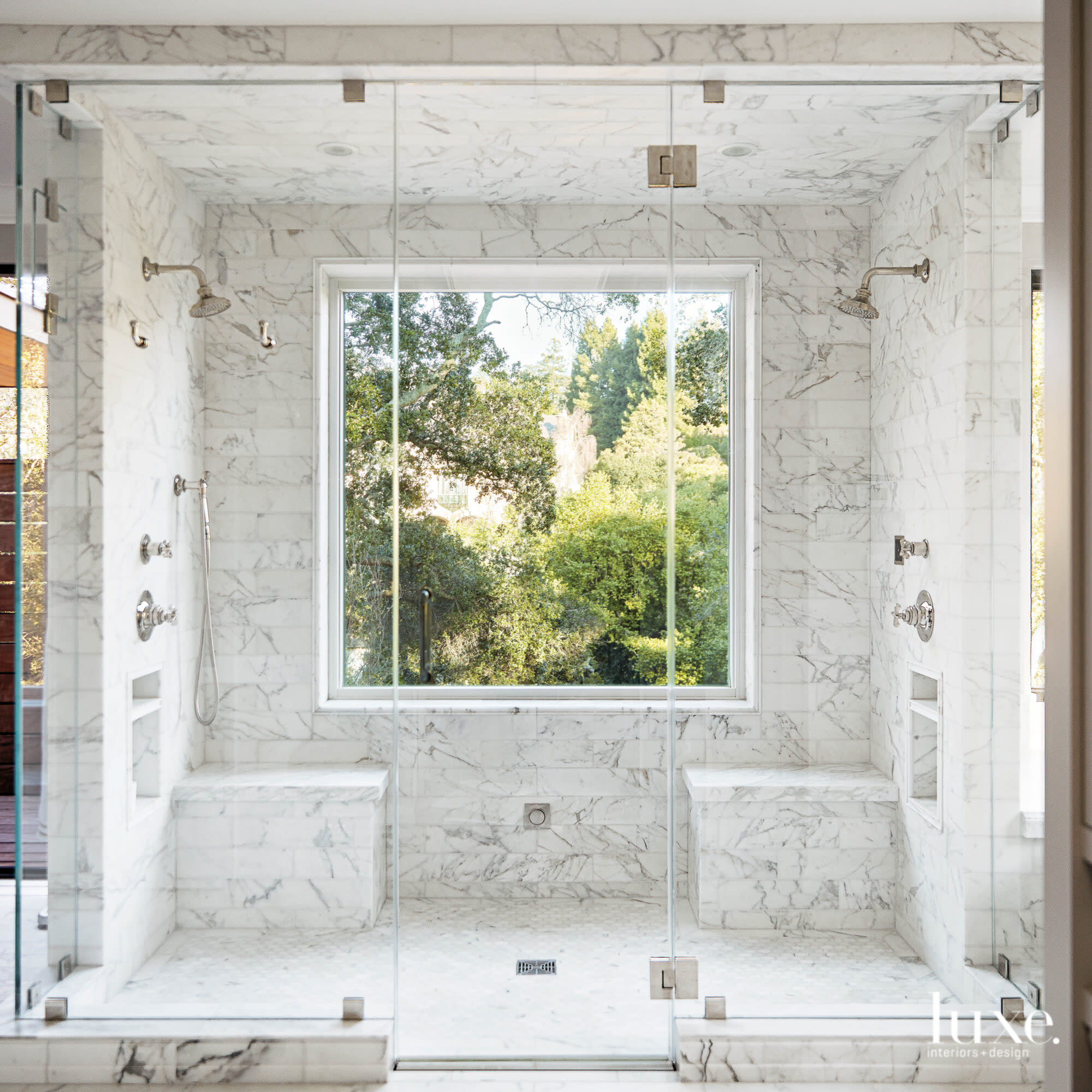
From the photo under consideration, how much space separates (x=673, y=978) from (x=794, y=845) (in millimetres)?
491

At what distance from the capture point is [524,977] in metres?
2.38

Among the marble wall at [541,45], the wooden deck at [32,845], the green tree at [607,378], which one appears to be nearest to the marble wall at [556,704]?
the green tree at [607,378]

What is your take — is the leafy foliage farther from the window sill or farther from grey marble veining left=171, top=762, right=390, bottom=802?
grey marble veining left=171, top=762, right=390, bottom=802

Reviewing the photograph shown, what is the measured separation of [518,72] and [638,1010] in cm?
255

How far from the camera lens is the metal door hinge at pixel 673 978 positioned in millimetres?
2355

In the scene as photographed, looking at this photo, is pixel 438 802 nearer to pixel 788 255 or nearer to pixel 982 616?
pixel 982 616

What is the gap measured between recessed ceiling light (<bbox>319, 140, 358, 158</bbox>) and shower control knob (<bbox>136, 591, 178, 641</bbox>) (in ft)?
4.35

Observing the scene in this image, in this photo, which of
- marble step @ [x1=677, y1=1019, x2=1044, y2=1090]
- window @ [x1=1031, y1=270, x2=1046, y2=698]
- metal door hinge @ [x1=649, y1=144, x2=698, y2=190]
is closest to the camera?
marble step @ [x1=677, y1=1019, x2=1044, y2=1090]

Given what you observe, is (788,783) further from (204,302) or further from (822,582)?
(204,302)

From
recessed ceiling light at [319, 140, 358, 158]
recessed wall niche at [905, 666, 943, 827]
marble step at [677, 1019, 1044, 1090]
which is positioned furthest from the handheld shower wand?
recessed wall niche at [905, 666, 943, 827]

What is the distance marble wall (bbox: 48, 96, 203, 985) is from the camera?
2.41 m

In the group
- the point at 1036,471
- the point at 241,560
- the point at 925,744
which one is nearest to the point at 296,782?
the point at 241,560

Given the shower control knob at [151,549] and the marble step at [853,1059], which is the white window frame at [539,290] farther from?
the marble step at [853,1059]

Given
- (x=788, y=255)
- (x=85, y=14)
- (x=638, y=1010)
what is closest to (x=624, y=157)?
(x=788, y=255)
